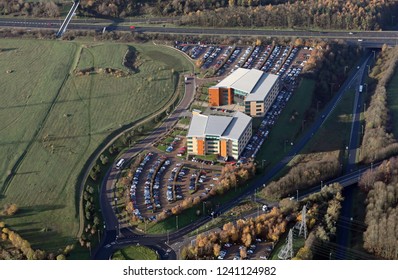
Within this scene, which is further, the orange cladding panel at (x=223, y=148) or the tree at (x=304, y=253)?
the orange cladding panel at (x=223, y=148)

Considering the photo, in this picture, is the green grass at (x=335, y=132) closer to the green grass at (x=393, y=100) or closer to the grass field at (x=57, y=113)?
the green grass at (x=393, y=100)

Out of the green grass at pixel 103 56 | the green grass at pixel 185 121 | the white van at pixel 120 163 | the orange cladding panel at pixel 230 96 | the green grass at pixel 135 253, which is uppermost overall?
the green grass at pixel 103 56

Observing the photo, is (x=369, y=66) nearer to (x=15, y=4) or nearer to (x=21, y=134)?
(x=21, y=134)

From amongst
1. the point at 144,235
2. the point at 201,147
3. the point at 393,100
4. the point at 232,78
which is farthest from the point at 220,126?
the point at 393,100

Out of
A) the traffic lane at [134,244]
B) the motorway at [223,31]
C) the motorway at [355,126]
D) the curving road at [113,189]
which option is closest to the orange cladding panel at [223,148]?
the curving road at [113,189]

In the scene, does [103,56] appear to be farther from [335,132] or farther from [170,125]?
[335,132]

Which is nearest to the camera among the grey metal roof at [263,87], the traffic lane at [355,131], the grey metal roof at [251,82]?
the traffic lane at [355,131]

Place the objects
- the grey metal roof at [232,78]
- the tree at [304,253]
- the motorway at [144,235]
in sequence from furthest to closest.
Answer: the grey metal roof at [232,78] < the motorway at [144,235] < the tree at [304,253]

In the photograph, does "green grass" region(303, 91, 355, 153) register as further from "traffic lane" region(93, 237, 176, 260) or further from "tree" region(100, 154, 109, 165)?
"traffic lane" region(93, 237, 176, 260)

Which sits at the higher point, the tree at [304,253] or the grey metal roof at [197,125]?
the grey metal roof at [197,125]
